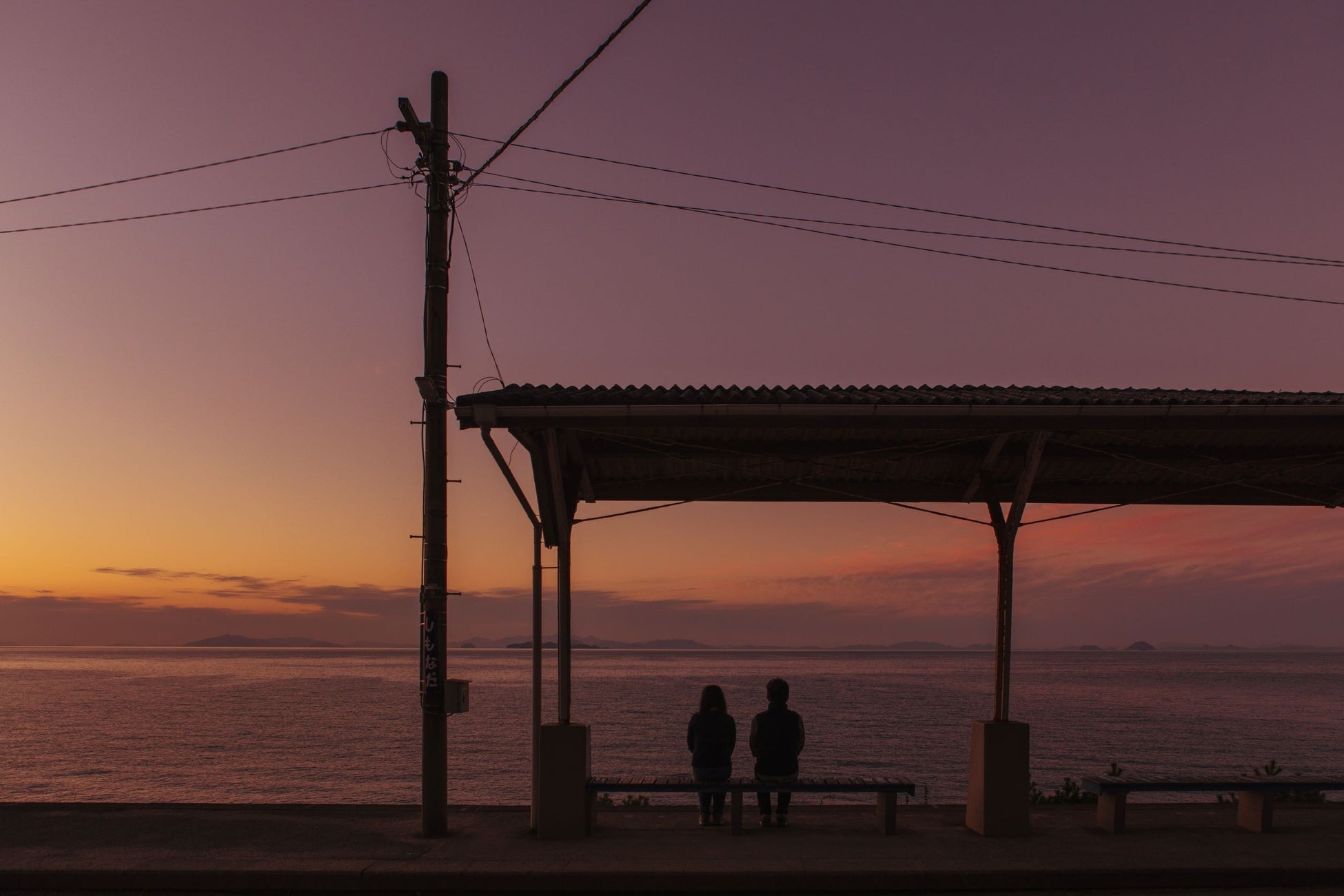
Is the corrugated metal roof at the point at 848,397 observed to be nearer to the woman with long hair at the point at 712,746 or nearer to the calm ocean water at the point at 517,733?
the woman with long hair at the point at 712,746

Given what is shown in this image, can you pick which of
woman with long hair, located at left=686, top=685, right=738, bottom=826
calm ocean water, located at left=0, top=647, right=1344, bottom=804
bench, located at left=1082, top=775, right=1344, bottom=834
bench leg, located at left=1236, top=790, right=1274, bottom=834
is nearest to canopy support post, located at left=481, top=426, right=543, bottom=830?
woman with long hair, located at left=686, top=685, right=738, bottom=826

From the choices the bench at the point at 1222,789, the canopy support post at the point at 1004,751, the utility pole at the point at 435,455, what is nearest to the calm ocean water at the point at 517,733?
the utility pole at the point at 435,455

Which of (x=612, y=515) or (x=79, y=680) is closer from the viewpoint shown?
(x=612, y=515)

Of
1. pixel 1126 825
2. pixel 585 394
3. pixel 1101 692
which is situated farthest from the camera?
pixel 1101 692

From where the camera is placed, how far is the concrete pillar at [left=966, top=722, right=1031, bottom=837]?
9.07 metres

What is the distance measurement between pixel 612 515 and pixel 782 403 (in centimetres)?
298

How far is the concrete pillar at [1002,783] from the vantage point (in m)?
9.07

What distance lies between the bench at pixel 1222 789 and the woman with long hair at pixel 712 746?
11.5 ft

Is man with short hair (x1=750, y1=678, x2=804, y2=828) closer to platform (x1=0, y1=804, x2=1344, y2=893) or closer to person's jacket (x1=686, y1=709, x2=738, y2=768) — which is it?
person's jacket (x1=686, y1=709, x2=738, y2=768)

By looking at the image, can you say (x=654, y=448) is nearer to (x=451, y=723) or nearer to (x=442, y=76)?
(x=442, y=76)

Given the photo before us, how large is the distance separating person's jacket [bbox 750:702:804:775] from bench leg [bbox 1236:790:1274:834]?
13.8 ft

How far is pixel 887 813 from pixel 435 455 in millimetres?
5350

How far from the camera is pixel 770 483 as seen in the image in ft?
34.3

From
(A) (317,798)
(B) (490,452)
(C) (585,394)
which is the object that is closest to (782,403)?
(C) (585,394)
